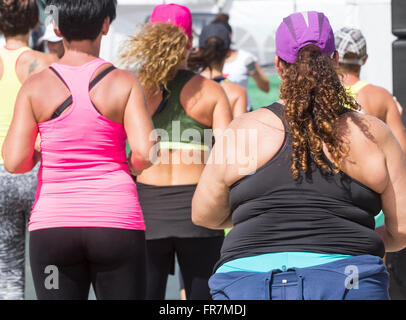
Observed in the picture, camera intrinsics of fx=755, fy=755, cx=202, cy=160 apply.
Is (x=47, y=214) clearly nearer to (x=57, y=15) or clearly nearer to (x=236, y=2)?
(x=57, y=15)

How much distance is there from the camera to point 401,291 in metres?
4.11

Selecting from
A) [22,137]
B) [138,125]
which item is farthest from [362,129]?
[22,137]

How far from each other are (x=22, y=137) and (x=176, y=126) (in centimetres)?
94

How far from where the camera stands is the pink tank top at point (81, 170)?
2.58 meters

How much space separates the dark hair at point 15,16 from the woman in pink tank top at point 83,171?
97 centimetres

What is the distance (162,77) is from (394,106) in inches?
51.1

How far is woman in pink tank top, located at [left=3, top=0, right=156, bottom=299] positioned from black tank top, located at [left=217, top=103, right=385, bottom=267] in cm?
64

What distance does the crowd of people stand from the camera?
6.82 feet

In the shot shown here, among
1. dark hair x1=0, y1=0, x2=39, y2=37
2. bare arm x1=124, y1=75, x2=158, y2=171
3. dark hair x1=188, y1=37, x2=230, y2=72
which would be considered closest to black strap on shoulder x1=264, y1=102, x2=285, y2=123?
bare arm x1=124, y1=75, x2=158, y2=171

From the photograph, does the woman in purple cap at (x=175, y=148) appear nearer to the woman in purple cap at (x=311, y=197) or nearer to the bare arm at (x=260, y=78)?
the woman in purple cap at (x=311, y=197)

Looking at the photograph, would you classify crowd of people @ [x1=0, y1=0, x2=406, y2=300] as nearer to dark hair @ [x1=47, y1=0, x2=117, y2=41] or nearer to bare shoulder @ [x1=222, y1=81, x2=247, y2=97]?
dark hair @ [x1=47, y1=0, x2=117, y2=41]

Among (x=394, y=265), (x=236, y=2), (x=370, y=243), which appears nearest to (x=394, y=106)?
(x=394, y=265)

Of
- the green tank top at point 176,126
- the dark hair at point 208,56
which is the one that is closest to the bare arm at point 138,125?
the green tank top at point 176,126

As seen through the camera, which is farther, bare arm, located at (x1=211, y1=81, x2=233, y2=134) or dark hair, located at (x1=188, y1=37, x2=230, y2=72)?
Result: dark hair, located at (x1=188, y1=37, x2=230, y2=72)
